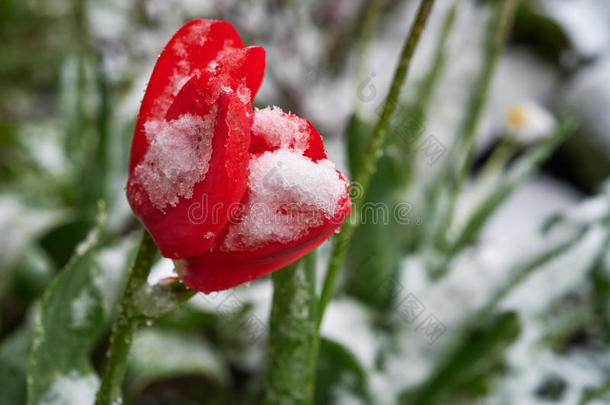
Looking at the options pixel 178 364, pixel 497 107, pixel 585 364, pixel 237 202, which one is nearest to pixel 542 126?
pixel 585 364

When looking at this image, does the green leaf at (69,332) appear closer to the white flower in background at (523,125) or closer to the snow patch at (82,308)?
the snow patch at (82,308)

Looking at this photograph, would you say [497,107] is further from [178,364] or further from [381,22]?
[178,364]

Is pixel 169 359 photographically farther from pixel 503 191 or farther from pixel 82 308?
pixel 503 191

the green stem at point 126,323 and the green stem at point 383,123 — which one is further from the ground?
the green stem at point 383,123

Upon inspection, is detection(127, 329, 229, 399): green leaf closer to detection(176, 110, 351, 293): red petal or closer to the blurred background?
the blurred background

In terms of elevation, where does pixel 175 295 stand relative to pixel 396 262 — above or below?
below

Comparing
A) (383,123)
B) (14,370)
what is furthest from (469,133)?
(14,370)

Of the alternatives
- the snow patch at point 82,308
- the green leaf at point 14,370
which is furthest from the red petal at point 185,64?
the green leaf at point 14,370
